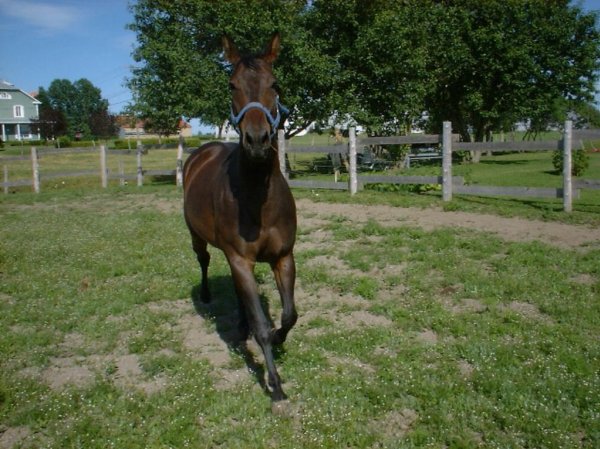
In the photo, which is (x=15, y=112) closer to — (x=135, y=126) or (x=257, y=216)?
(x=135, y=126)

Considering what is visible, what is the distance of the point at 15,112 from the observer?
78500 mm

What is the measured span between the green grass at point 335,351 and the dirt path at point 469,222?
2.22ft

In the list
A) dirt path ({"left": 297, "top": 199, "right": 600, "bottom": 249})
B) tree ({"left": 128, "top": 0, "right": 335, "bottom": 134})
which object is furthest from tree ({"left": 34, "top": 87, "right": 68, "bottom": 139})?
dirt path ({"left": 297, "top": 199, "right": 600, "bottom": 249})

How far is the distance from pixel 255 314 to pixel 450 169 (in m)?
9.88

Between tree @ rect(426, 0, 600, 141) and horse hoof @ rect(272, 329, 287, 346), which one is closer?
horse hoof @ rect(272, 329, 287, 346)

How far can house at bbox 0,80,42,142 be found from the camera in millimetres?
77000

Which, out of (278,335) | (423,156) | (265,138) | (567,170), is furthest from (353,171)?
(423,156)

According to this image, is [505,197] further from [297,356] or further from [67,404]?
[67,404]

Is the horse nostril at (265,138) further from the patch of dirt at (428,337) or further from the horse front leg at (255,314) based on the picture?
the patch of dirt at (428,337)

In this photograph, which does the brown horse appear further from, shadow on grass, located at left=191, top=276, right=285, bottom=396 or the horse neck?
shadow on grass, located at left=191, top=276, right=285, bottom=396

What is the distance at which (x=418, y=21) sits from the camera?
24641mm

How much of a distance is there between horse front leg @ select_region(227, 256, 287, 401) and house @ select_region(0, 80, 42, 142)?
82.6 m

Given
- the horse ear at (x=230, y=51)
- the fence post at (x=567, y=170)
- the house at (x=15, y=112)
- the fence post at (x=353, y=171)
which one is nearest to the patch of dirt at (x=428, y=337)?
the horse ear at (x=230, y=51)

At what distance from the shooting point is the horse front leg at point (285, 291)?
4086mm
